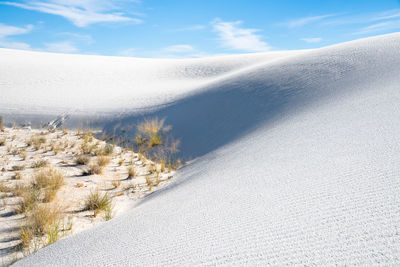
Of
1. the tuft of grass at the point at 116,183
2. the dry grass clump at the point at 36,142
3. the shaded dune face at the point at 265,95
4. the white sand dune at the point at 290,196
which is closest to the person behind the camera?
the white sand dune at the point at 290,196

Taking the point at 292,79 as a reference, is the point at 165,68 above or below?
above

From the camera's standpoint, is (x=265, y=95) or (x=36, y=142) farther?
(x=265, y=95)

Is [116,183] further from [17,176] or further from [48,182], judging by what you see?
[17,176]

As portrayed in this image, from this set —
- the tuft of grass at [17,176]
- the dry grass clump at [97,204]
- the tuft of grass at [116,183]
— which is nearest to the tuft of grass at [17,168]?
the tuft of grass at [17,176]

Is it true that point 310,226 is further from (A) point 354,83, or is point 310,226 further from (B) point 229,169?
(A) point 354,83

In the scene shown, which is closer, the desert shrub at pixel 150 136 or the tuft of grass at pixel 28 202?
the tuft of grass at pixel 28 202

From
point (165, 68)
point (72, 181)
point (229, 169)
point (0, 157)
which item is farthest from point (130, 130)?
point (165, 68)

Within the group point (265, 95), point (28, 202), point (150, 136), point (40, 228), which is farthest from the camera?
point (265, 95)

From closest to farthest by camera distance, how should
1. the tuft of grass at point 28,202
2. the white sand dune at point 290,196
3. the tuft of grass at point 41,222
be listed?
the white sand dune at point 290,196 < the tuft of grass at point 41,222 < the tuft of grass at point 28,202

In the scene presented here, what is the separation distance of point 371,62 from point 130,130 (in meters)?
6.74

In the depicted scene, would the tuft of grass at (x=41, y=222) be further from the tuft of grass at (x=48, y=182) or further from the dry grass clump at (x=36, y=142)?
the dry grass clump at (x=36, y=142)

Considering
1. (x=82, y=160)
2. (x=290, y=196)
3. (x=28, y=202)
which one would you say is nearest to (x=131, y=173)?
(x=82, y=160)

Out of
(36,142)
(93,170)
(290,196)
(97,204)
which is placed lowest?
(97,204)

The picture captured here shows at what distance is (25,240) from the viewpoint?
2.68m
